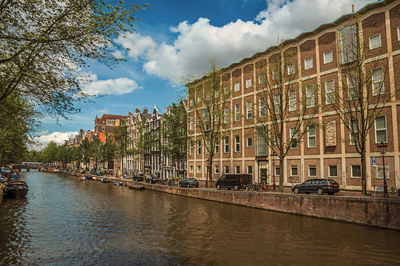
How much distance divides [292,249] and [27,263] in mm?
13313

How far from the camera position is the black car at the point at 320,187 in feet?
85.4

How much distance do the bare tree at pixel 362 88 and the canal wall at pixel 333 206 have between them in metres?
3.47

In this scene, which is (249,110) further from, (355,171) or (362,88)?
(362,88)

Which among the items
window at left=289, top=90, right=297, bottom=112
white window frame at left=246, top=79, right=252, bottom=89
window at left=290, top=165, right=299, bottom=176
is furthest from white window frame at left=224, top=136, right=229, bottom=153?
window at left=289, top=90, right=297, bottom=112

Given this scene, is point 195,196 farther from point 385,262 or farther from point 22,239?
point 385,262

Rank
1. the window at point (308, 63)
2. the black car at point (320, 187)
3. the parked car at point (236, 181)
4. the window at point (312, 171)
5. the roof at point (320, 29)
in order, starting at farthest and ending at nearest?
the parked car at point (236, 181)
the window at point (308, 63)
the window at point (312, 171)
the roof at point (320, 29)
the black car at point (320, 187)

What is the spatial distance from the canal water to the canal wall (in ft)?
2.54

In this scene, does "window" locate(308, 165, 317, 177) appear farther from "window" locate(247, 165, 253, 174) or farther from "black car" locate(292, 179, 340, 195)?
"window" locate(247, 165, 253, 174)

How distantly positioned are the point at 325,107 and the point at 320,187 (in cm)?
998

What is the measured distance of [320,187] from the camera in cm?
2652

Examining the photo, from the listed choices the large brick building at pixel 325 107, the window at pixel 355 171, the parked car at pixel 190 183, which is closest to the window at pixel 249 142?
the large brick building at pixel 325 107

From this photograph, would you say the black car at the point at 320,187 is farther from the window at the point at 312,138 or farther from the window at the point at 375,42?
the window at the point at 375,42

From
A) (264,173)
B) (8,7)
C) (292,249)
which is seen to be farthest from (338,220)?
(8,7)

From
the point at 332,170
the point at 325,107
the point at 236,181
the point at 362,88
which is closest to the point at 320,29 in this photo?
the point at 325,107
